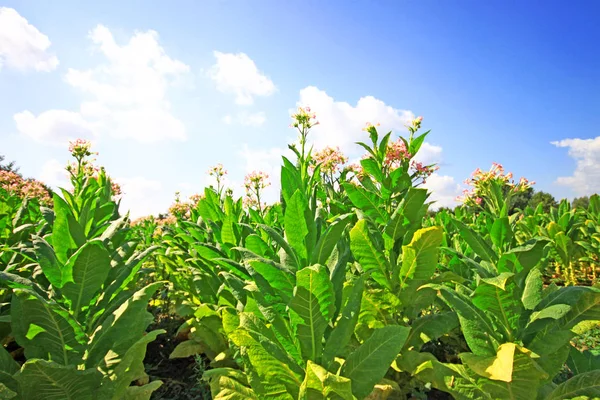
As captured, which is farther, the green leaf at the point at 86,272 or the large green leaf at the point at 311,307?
the green leaf at the point at 86,272

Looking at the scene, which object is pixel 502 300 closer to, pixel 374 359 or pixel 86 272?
pixel 374 359

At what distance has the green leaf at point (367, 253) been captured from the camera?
2248 mm

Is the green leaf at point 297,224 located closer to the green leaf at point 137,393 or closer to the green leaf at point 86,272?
the green leaf at point 86,272

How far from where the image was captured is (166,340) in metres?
3.66

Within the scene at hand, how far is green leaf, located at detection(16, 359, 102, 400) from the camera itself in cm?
153

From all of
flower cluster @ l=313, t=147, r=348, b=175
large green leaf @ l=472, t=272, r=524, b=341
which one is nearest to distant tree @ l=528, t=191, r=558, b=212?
flower cluster @ l=313, t=147, r=348, b=175

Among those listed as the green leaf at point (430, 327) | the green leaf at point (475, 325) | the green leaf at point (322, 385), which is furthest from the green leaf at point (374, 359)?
the green leaf at point (430, 327)

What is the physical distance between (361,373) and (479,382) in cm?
67

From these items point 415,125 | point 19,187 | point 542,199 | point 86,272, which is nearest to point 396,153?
point 415,125

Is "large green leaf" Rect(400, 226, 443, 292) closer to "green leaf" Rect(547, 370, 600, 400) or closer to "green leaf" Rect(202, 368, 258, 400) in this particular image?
"green leaf" Rect(547, 370, 600, 400)

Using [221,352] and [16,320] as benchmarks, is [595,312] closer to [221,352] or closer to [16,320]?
[221,352]

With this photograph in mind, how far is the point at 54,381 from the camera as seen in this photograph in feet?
5.19

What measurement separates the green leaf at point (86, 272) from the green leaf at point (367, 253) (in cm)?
129

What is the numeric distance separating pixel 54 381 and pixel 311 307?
108 cm
